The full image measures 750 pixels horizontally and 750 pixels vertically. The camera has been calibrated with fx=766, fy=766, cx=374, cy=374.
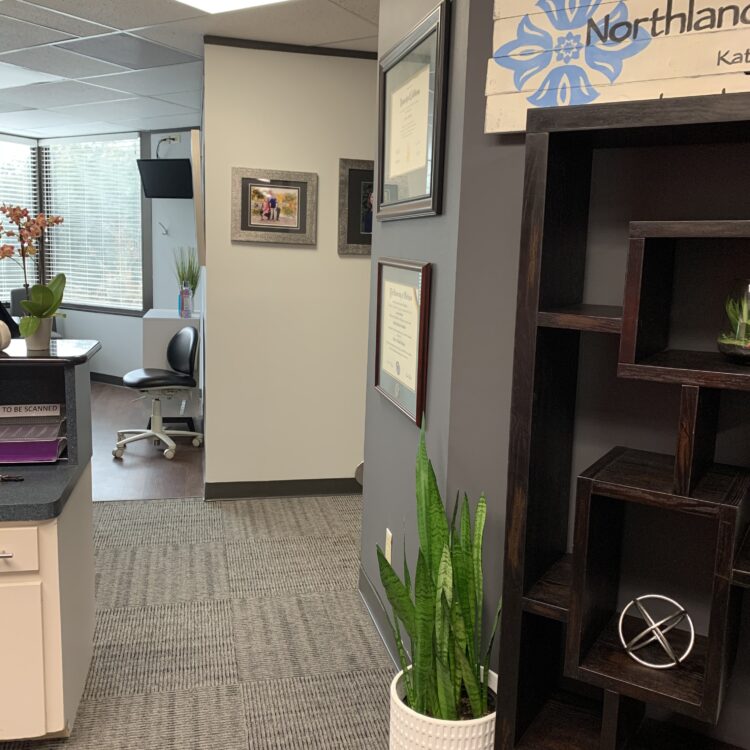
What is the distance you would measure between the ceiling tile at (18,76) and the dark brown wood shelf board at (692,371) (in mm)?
3984

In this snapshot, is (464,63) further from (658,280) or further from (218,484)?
(218,484)

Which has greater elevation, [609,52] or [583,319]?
[609,52]

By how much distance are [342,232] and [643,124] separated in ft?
8.68

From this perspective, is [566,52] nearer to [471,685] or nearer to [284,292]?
[471,685]

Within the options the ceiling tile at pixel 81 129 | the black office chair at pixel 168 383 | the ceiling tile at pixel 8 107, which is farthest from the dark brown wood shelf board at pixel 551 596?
the ceiling tile at pixel 81 129

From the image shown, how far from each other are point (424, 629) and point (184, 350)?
11.4ft

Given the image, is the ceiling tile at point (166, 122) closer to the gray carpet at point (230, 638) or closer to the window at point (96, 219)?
the window at point (96, 219)

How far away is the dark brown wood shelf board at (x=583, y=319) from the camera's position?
1.22 m

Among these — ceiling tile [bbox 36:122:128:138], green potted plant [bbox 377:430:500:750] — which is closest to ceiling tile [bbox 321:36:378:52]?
green potted plant [bbox 377:430:500:750]

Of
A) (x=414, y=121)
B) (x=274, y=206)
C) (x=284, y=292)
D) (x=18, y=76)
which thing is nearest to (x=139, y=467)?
(x=284, y=292)

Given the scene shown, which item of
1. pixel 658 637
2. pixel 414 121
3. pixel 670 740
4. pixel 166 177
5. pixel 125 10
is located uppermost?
pixel 125 10

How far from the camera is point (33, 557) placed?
1.78 m

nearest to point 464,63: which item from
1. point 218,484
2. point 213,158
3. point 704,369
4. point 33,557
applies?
point 704,369

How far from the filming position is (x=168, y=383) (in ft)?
14.7
